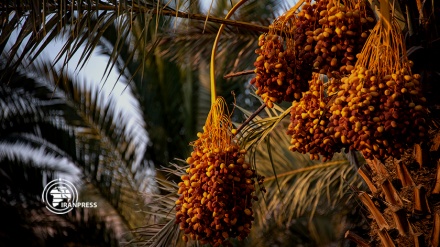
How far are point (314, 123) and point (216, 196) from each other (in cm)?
45

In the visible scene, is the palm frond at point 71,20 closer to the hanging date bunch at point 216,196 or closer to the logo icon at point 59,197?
the hanging date bunch at point 216,196

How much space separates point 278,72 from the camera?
2744mm

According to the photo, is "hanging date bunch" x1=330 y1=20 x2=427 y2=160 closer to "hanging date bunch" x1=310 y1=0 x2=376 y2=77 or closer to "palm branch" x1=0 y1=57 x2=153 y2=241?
"hanging date bunch" x1=310 y1=0 x2=376 y2=77

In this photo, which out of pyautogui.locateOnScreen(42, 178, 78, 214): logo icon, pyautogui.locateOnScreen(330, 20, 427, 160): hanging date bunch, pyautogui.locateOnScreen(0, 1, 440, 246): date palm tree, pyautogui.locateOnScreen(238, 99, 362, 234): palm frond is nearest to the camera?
pyautogui.locateOnScreen(330, 20, 427, 160): hanging date bunch

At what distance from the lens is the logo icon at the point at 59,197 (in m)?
7.61

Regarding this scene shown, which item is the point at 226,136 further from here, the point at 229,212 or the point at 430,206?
the point at 430,206

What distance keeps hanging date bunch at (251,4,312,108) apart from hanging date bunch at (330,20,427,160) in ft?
0.73

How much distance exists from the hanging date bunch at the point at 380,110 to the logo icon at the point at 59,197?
5456mm

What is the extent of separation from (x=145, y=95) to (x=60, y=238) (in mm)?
1814

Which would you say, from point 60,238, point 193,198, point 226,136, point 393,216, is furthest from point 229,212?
point 60,238

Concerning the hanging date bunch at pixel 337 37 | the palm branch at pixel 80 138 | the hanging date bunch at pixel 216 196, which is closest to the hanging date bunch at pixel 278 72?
the hanging date bunch at pixel 337 37

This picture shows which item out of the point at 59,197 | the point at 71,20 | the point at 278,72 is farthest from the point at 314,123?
the point at 59,197
